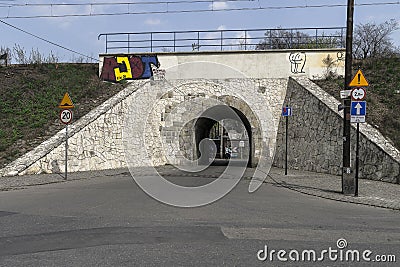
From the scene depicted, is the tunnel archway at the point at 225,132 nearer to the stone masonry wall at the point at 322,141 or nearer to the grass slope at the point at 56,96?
the stone masonry wall at the point at 322,141

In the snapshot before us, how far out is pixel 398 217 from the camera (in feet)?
33.8

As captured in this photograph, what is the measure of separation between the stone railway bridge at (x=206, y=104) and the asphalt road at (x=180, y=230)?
34.7 ft

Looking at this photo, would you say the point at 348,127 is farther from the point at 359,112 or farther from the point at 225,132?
the point at 225,132

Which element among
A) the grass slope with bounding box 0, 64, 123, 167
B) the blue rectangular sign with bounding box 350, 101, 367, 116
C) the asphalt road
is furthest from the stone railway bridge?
the asphalt road

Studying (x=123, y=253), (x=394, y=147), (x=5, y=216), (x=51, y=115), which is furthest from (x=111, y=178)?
(x=123, y=253)

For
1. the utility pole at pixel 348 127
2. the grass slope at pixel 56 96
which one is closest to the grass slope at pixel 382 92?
the grass slope at pixel 56 96

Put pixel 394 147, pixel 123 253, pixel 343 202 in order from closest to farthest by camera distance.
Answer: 1. pixel 123 253
2. pixel 343 202
3. pixel 394 147

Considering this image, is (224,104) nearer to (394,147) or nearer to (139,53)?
(139,53)

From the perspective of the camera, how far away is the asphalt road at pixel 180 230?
20.4ft

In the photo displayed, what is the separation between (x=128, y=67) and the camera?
29250 mm

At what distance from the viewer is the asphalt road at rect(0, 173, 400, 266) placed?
6211 millimetres

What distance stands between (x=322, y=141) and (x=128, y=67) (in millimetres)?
12835

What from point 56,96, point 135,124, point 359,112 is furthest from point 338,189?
point 56,96

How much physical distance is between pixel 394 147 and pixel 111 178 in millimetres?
10915
